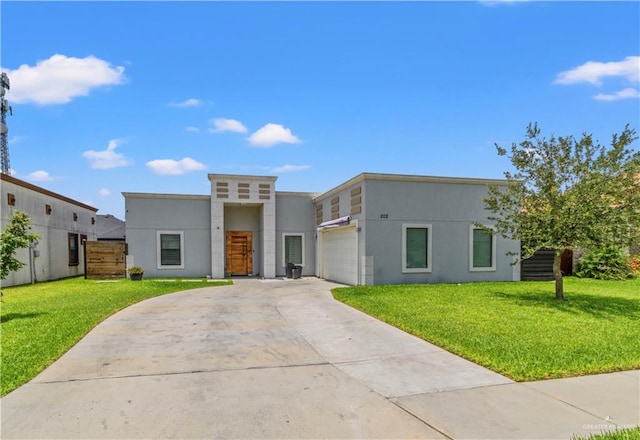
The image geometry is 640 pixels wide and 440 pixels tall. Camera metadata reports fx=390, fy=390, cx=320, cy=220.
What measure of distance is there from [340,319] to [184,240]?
1203 cm

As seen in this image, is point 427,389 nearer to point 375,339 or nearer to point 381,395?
point 381,395

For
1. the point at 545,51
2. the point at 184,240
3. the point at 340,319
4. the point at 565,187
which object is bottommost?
the point at 340,319

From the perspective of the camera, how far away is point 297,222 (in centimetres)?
1905

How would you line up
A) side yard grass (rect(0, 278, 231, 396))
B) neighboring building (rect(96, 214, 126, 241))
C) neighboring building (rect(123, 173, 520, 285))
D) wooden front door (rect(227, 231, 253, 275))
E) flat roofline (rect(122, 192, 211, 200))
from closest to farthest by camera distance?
side yard grass (rect(0, 278, 231, 396)), neighboring building (rect(123, 173, 520, 285)), flat roofline (rect(122, 192, 211, 200)), wooden front door (rect(227, 231, 253, 275)), neighboring building (rect(96, 214, 126, 241))

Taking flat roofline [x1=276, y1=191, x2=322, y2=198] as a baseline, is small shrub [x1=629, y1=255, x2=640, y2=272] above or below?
below

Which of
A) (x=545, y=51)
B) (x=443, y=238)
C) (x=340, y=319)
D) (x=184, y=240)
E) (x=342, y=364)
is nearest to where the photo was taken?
(x=342, y=364)

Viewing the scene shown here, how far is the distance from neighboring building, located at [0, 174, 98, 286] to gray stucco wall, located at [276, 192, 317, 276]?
9701 mm

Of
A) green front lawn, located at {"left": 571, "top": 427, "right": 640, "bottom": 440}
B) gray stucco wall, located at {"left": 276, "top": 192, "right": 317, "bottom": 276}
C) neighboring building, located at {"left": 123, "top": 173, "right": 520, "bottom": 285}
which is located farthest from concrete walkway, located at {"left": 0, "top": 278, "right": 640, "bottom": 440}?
gray stucco wall, located at {"left": 276, "top": 192, "right": 317, "bottom": 276}

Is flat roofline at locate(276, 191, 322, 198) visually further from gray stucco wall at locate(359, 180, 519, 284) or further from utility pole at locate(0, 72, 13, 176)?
utility pole at locate(0, 72, 13, 176)

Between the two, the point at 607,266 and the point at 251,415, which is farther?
the point at 607,266

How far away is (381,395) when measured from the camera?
418 cm

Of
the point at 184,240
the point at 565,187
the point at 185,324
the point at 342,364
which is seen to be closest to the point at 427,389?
the point at 342,364

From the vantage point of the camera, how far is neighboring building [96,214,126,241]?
26.3 metres

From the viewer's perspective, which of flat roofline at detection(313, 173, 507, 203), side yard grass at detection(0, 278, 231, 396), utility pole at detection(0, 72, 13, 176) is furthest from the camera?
utility pole at detection(0, 72, 13, 176)
